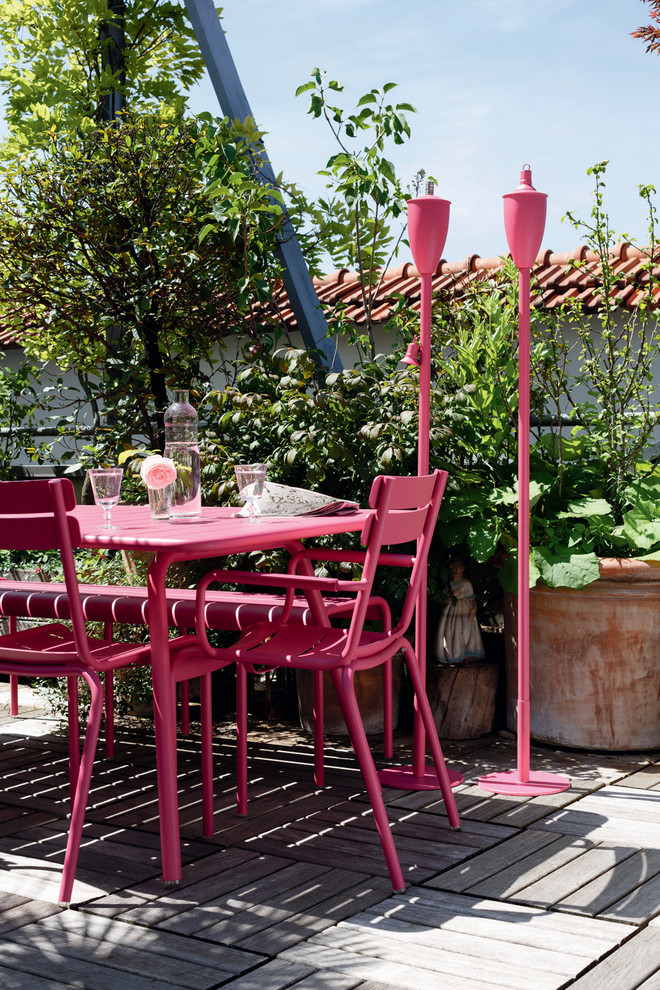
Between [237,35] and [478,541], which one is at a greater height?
[237,35]

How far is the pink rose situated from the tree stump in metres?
1.46

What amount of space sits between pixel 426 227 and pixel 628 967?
2.27 meters

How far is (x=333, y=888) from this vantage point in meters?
2.72

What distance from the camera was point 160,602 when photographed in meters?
2.81

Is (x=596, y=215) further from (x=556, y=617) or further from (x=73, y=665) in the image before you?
(x=73, y=665)

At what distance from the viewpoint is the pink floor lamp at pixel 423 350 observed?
3543 mm

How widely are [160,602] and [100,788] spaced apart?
3.74ft

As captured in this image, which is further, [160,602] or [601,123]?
[601,123]

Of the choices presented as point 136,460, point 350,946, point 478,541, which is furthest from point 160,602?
point 136,460

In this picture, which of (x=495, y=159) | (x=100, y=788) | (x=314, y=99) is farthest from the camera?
(x=314, y=99)

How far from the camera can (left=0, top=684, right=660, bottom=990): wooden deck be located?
7.44 ft

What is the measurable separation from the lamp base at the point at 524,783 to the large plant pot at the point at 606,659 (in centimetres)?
40

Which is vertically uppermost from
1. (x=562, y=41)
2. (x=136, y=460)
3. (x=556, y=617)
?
(x=562, y=41)

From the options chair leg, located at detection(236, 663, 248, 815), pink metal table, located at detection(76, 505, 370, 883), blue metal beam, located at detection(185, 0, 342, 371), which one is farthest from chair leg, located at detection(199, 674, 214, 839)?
blue metal beam, located at detection(185, 0, 342, 371)
